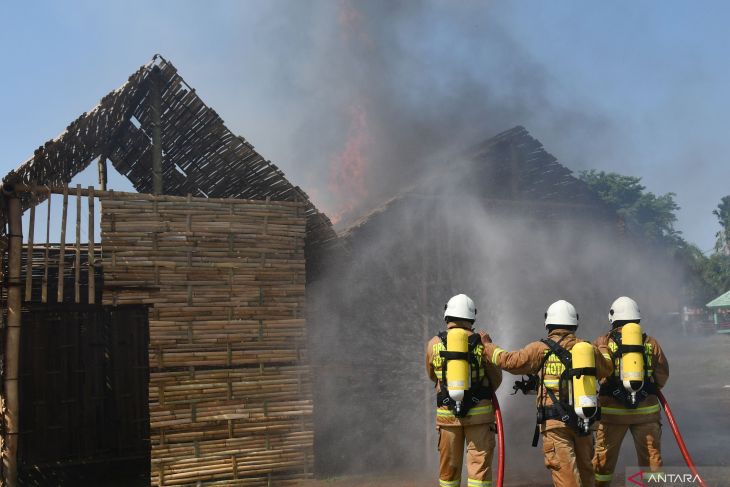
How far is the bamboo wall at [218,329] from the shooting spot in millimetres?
8914

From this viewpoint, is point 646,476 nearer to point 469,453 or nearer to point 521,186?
point 469,453

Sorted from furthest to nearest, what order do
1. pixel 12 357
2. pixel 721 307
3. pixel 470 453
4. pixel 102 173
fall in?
pixel 721 307 → pixel 102 173 → pixel 12 357 → pixel 470 453

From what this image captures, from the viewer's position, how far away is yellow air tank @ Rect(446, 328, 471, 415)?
21.5 ft

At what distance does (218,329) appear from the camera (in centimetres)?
920

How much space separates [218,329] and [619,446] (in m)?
5.18

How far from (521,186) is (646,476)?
21.8ft

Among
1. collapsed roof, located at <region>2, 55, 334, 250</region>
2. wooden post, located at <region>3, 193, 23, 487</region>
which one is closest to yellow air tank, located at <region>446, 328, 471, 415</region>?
collapsed roof, located at <region>2, 55, 334, 250</region>

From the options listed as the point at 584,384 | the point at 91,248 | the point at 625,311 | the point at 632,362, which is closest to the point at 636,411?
the point at 632,362

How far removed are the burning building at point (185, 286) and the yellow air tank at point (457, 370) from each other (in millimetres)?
3382

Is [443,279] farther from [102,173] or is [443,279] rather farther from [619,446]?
[102,173]

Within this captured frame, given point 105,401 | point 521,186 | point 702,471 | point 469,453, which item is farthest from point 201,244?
point 702,471

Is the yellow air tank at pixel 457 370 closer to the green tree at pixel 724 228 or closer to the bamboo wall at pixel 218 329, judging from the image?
the bamboo wall at pixel 218 329

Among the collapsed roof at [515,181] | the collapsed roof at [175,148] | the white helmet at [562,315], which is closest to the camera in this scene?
the white helmet at [562,315]

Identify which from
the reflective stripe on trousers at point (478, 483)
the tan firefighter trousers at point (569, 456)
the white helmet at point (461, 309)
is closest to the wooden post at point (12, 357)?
the white helmet at point (461, 309)
